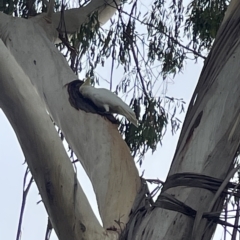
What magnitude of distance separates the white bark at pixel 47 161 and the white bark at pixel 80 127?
29mm

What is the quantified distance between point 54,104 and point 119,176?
1.61 feet

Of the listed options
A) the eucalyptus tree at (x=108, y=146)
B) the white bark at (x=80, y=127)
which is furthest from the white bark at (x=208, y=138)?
the white bark at (x=80, y=127)

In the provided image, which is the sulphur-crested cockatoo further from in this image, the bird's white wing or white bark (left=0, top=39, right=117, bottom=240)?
white bark (left=0, top=39, right=117, bottom=240)

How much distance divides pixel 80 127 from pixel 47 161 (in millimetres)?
398

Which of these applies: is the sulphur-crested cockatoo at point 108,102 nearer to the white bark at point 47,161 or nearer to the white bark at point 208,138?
the white bark at point 47,161

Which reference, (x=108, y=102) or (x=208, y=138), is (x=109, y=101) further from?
(x=208, y=138)

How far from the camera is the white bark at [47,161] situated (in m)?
1.94

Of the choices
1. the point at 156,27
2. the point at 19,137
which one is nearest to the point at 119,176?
the point at 19,137

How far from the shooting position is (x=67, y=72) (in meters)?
2.56

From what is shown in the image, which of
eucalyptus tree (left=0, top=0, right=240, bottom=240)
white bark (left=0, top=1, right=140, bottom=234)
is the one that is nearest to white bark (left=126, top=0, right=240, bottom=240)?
eucalyptus tree (left=0, top=0, right=240, bottom=240)

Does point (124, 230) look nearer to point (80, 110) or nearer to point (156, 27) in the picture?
point (80, 110)

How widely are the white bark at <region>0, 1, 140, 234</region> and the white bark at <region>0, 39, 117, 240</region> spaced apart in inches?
1.1

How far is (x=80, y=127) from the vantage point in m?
2.34

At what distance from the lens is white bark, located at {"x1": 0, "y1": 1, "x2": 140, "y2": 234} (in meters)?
2.15
